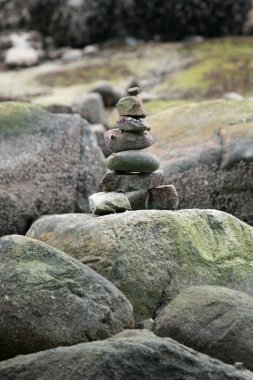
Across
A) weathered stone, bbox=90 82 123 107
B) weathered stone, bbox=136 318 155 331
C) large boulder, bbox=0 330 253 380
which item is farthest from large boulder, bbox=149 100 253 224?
weathered stone, bbox=90 82 123 107

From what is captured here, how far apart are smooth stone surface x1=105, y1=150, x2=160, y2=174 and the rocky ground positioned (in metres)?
0.47

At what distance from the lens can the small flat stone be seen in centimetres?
999

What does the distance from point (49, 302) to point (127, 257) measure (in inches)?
59.5

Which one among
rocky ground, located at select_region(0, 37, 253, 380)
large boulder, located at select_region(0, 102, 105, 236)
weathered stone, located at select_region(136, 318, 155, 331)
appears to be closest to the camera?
rocky ground, located at select_region(0, 37, 253, 380)

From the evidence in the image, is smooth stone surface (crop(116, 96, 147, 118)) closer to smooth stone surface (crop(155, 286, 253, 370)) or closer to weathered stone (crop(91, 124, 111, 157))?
smooth stone surface (crop(155, 286, 253, 370))

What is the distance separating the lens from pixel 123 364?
263 inches

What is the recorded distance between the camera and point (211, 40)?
2997cm

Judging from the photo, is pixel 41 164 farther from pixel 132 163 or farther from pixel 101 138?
pixel 132 163

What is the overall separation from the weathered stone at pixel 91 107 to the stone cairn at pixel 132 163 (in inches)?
342

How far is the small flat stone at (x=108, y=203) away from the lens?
9.99 metres

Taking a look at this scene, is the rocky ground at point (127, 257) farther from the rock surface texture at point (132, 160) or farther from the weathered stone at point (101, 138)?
the rock surface texture at point (132, 160)

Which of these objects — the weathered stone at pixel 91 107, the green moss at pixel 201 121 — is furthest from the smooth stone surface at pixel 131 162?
the weathered stone at pixel 91 107

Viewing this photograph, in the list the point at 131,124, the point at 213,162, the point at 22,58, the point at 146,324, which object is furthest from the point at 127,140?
the point at 22,58

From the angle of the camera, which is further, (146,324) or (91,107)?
(91,107)
